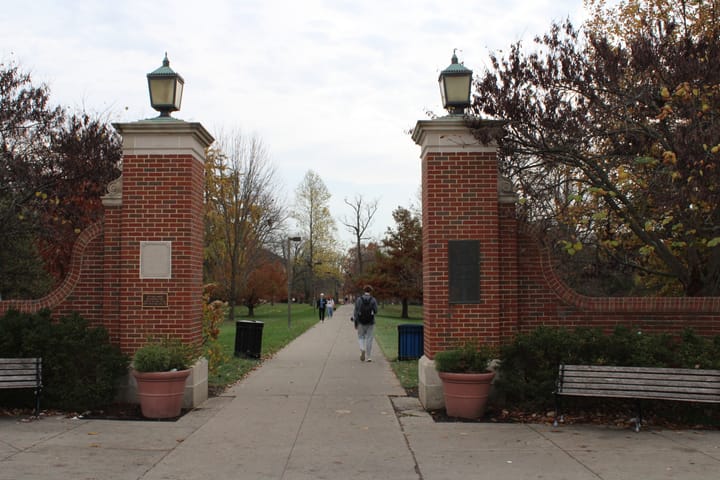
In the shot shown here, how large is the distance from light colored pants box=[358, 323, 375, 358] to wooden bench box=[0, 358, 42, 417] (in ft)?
28.2

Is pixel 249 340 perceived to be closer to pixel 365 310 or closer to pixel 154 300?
pixel 365 310

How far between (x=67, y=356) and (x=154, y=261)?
→ 5.68ft

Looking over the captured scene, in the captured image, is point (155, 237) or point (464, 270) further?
point (155, 237)

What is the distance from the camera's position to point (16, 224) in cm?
1560

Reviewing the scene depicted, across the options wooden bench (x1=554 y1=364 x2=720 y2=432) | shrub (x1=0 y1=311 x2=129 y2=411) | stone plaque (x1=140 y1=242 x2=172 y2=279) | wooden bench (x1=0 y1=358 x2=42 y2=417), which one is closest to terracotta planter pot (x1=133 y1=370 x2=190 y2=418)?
shrub (x1=0 y1=311 x2=129 y2=411)

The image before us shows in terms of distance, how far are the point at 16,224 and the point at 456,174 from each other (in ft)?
37.4

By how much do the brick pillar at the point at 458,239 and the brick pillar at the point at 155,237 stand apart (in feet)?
11.4

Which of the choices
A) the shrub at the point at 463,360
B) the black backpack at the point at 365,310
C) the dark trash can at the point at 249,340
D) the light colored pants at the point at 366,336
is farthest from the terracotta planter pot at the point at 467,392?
the dark trash can at the point at 249,340

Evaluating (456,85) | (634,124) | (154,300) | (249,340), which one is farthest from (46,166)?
(634,124)

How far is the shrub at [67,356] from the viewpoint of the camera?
28.6ft

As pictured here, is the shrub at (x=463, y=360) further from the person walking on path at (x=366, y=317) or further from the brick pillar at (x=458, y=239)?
the person walking on path at (x=366, y=317)

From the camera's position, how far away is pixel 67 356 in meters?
8.78

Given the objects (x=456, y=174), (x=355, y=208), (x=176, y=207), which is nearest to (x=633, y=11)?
(x=456, y=174)

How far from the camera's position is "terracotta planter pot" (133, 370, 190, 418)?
8633mm
